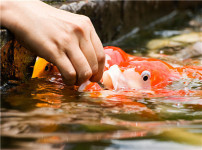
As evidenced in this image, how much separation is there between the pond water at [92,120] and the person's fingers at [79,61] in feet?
0.54

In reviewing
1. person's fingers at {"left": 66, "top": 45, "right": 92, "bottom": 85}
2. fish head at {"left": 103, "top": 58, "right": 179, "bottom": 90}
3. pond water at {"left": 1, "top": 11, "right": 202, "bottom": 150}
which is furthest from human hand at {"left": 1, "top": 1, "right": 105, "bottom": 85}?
fish head at {"left": 103, "top": 58, "right": 179, "bottom": 90}

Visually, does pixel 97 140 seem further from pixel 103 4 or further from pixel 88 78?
pixel 103 4

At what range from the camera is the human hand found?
1.86m

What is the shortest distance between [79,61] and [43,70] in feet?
1.95

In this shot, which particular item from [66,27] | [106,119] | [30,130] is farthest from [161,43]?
[30,130]

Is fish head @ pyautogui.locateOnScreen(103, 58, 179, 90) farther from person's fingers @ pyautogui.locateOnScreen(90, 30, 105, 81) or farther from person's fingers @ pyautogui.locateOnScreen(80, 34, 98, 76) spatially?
person's fingers @ pyautogui.locateOnScreen(80, 34, 98, 76)

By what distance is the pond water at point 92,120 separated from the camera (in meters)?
1.35

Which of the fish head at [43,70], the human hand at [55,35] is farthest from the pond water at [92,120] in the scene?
the human hand at [55,35]

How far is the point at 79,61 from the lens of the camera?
6.37ft

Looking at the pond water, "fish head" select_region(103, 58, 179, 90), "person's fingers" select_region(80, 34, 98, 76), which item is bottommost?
the pond water

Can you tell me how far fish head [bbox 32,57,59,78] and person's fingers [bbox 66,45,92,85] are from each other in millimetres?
492

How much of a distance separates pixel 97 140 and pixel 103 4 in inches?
122

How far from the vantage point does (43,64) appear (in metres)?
2.45

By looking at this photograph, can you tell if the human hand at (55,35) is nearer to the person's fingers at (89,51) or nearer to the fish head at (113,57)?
the person's fingers at (89,51)
